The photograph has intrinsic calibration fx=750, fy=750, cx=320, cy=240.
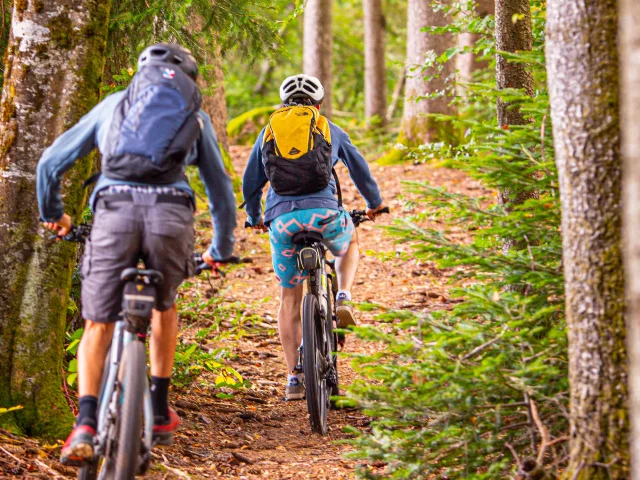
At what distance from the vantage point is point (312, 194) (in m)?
5.17

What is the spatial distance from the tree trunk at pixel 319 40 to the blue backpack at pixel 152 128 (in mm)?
12391

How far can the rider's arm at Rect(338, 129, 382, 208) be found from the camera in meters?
5.42

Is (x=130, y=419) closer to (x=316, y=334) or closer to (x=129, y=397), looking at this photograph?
(x=129, y=397)

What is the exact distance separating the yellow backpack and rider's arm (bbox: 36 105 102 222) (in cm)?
174

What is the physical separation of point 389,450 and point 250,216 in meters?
2.51

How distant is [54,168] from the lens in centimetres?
344

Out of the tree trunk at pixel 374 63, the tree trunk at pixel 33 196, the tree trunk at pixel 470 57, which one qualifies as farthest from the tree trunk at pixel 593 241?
the tree trunk at pixel 374 63

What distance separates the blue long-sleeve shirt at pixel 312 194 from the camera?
516 centimetres

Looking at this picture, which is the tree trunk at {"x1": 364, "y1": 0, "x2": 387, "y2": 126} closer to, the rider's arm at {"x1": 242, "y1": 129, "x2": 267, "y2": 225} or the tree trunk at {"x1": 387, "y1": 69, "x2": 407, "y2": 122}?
the tree trunk at {"x1": 387, "y1": 69, "x2": 407, "y2": 122}

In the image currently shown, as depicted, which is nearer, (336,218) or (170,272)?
(170,272)

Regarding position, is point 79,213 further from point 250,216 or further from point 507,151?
point 507,151

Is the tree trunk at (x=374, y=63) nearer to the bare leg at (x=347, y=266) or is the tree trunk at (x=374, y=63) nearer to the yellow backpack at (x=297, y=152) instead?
the bare leg at (x=347, y=266)

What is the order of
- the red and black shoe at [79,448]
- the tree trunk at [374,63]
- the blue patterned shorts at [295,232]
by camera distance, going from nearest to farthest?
the red and black shoe at [79,448] < the blue patterned shorts at [295,232] < the tree trunk at [374,63]

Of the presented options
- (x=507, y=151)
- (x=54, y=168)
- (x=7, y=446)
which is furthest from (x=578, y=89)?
(x=7, y=446)
